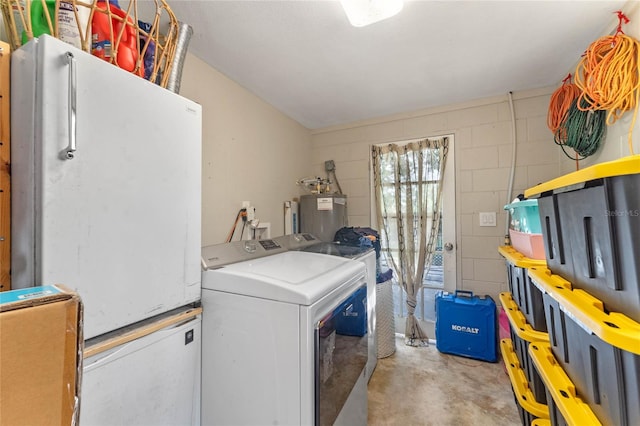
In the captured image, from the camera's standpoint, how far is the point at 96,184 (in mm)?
807

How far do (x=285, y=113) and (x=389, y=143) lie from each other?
1180mm

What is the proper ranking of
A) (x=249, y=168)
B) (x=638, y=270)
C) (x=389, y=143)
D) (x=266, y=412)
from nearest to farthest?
(x=638, y=270) < (x=266, y=412) < (x=249, y=168) < (x=389, y=143)

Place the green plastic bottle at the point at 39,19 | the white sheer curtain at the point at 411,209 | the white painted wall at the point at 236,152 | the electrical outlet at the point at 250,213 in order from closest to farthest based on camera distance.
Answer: the green plastic bottle at the point at 39,19 → the white painted wall at the point at 236,152 → the electrical outlet at the point at 250,213 → the white sheer curtain at the point at 411,209

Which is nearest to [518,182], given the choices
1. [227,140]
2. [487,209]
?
[487,209]

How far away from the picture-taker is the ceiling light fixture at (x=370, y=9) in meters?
1.25

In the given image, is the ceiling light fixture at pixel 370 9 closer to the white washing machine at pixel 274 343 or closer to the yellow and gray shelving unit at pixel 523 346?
the white washing machine at pixel 274 343

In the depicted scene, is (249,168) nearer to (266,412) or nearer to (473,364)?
(266,412)

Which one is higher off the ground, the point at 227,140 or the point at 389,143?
the point at 389,143

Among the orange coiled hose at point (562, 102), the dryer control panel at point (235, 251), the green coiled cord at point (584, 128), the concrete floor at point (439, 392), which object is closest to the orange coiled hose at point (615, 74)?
the green coiled cord at point (584, 128)

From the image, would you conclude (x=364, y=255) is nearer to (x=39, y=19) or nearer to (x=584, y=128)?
(x=584, y=128)

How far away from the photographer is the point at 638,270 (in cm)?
63

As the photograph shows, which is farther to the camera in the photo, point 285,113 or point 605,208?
point 285,113

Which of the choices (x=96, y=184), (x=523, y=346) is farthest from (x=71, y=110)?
(x=523, y=346)

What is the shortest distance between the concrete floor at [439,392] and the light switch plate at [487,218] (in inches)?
48.5
